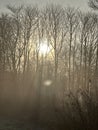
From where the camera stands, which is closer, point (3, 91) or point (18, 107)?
point (18, 107)

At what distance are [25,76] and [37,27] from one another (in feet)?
28.3

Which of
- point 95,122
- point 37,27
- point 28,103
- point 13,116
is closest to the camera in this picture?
point 95,122

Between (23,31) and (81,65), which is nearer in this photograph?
(23,31)

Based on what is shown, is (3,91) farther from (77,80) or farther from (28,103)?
(77,80)

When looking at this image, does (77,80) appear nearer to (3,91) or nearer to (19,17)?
(19,17)

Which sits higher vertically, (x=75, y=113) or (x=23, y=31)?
(x=23, y=31)

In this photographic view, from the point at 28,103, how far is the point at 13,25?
1790cm

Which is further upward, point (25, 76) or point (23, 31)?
point (23, 31)

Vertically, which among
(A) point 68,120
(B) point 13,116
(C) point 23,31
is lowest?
(B) point 13,116

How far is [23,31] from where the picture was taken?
1566 inches

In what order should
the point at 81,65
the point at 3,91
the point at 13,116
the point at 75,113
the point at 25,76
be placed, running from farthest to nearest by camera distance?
the point at 81,65 → the point at 25,76 → the point at 3,91 → the point at 13,116 → the point at 75,113

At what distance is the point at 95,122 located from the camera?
8.98 metres

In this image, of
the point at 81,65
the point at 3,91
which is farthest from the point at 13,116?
the point at 81,65

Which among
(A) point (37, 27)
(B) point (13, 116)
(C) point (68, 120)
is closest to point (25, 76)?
(A) point (37, 27)
